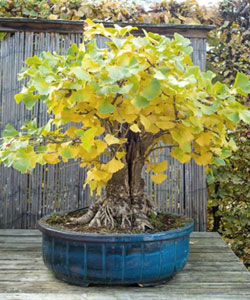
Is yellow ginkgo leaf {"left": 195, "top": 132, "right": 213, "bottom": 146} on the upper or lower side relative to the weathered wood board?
upper

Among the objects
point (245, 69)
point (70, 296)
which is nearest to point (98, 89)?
point (70, 296)

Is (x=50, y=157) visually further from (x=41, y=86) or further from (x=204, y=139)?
(x=204, y=139)

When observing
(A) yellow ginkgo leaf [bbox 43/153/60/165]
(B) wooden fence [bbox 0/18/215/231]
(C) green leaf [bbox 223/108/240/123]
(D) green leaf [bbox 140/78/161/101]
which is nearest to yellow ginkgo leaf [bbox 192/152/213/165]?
(C) green leaf [bbox 223/108/240/123]

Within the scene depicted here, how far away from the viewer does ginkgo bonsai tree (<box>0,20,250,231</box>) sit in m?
0.88

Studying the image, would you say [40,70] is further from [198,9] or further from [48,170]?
[198,9]

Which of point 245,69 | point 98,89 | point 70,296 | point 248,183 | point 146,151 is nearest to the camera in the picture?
point 98,89

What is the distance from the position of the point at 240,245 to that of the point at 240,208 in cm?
24

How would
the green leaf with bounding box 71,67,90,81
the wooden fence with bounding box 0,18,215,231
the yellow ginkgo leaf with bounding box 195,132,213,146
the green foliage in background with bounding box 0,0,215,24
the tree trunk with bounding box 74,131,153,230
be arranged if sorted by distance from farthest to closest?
the green foliage in background with bounding box 0,0,215,24
the wooden fence with bounding box 0,18,215,231
the tree trunk with bounding box 74,131,153,230
the yellow ginkgo leaf with bounding box 195,132,213,146
the green leaf with bounding box 71,67,90,81

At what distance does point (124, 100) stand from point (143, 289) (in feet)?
2.11

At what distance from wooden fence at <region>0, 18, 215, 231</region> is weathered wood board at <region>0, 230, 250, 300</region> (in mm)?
362

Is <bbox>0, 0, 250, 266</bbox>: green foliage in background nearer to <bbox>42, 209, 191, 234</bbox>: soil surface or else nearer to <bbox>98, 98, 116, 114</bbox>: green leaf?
<bbox>42, 209, 191, 234</bbox>: soil surface

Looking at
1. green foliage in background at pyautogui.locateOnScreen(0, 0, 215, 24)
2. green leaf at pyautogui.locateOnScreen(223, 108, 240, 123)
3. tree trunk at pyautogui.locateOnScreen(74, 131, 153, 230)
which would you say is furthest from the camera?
green foliage in background at pyautogui.locateOnScreen(0, 0, 215, 24)

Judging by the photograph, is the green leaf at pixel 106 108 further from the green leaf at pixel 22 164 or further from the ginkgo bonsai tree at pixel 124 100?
the green leaf at pixel 22 164

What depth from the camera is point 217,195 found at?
1.89 meters
